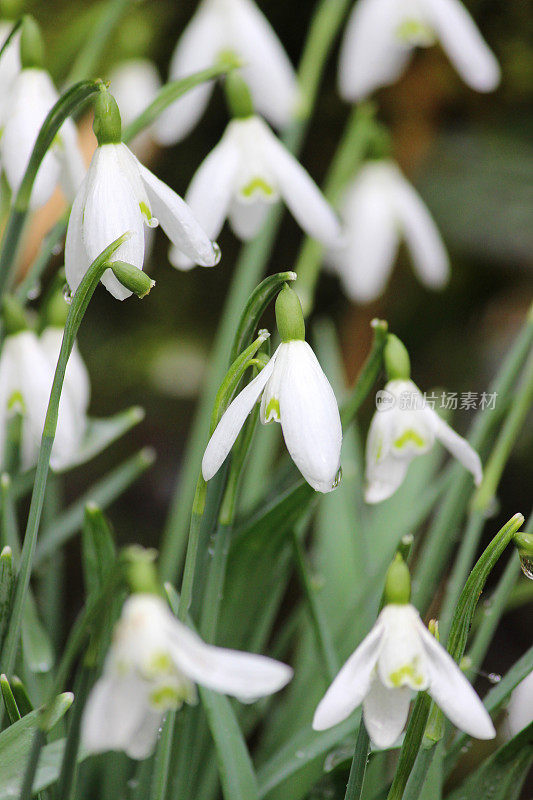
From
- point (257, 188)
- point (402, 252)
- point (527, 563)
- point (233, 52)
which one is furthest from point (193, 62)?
point (402, 252)

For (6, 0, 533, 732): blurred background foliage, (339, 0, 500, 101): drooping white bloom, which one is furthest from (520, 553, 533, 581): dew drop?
(6, 0, 533, 732): blurred background foliage

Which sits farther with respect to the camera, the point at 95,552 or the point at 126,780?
the point at 126,780

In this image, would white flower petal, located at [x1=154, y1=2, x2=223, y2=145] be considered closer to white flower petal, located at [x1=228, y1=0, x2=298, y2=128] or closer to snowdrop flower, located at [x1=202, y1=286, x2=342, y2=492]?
white flower petal, located at [x1=228, y1=0, x2=298, y2=128]

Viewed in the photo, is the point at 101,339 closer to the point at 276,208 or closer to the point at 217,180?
the point at 276,208

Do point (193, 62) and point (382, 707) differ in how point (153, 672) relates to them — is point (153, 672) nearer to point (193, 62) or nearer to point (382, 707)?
point (382, 707)

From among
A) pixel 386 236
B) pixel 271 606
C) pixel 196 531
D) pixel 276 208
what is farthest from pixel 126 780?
pixel 386 236
